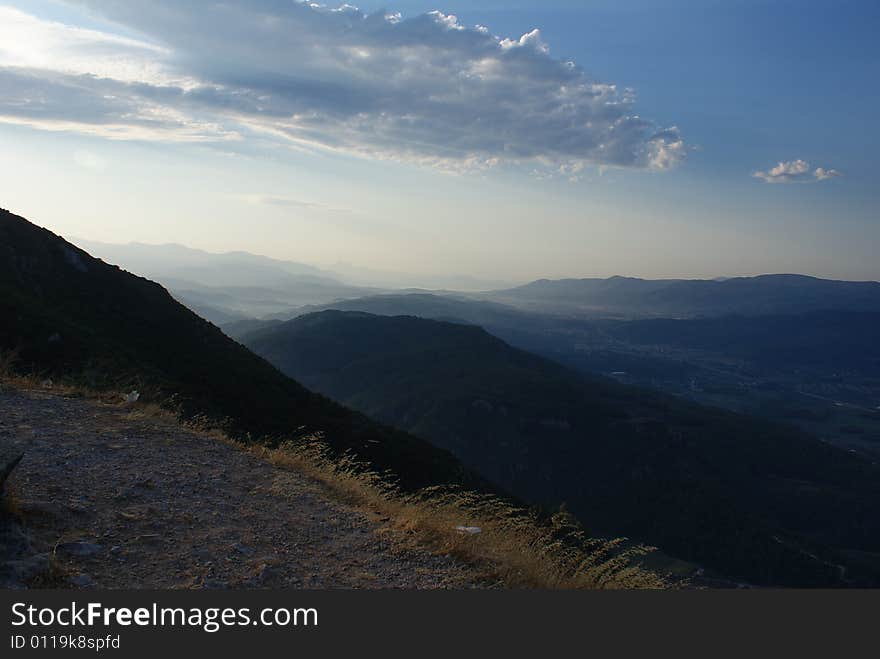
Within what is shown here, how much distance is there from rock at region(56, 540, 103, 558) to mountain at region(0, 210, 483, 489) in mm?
13592

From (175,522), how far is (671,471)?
169476 millimetres

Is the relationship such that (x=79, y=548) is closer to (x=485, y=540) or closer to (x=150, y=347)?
(x=485, y=540)

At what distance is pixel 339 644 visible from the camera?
195 inches

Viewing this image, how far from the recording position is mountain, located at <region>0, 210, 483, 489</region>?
22.7 meters

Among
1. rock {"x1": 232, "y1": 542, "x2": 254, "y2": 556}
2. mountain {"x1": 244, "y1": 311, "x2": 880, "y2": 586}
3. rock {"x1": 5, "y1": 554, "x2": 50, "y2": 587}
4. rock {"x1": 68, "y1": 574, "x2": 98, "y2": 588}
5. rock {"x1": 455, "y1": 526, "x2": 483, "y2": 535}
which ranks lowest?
mountain {"x1": 244, "y1": 311, "x2": 880, "y2": 586}

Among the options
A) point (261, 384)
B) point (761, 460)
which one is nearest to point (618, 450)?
point (761, 460)

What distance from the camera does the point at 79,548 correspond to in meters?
5.93

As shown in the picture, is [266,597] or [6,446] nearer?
[266,597]

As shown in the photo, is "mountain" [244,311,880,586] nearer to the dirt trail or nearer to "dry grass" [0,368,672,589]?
"dry grass" [0,368,672,589]

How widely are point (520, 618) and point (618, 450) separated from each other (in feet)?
557

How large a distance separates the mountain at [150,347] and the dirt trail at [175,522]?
958 centimetres

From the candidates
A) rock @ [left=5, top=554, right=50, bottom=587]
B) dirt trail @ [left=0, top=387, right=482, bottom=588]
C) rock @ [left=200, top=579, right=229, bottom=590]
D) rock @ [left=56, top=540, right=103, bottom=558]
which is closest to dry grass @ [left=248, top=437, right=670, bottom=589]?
Result: dirt trail @ [left=0, top=387, right=482, bottom=588]

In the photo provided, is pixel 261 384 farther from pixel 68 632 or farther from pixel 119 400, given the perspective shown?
pixel 68 632

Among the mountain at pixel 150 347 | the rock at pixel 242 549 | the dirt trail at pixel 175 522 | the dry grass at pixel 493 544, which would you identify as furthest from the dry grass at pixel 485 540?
the mountain at pixel 150 347
